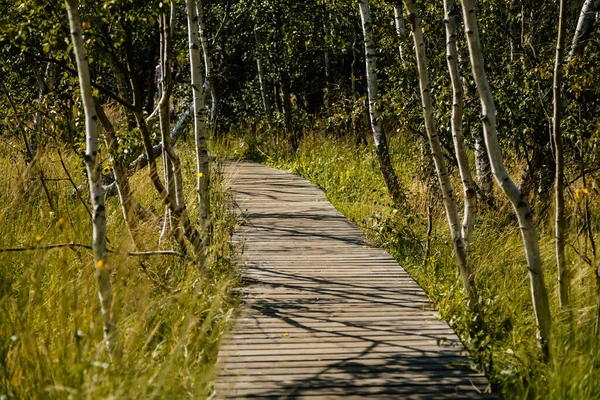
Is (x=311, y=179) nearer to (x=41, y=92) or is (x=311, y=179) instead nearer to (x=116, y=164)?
(x=41, y=92)

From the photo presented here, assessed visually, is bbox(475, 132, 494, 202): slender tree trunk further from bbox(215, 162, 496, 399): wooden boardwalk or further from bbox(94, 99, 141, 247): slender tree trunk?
bbox(94, 99, 141, 247): slender tree trunk

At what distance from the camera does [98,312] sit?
5352mm

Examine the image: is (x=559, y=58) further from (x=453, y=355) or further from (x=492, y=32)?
(x=492, y=32)

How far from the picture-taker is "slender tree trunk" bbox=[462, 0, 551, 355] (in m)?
4.59

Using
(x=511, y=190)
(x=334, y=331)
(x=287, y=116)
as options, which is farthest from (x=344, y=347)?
(x=287, y=116)

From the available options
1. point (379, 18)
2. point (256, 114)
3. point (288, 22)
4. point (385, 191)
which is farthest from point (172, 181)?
point (256, 114)

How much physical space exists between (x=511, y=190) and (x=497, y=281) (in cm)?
194

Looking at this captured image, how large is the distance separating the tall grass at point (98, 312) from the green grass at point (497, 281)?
1695 millimetres

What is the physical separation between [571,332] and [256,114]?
1514cm

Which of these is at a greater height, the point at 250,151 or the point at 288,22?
the point at 288,22

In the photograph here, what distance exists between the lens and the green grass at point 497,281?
14.4ft

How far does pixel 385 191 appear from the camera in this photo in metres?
11.0

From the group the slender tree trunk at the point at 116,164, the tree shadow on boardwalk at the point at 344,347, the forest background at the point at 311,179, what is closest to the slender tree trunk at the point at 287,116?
the forest background at the point at 311,179

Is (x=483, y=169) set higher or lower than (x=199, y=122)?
lower
